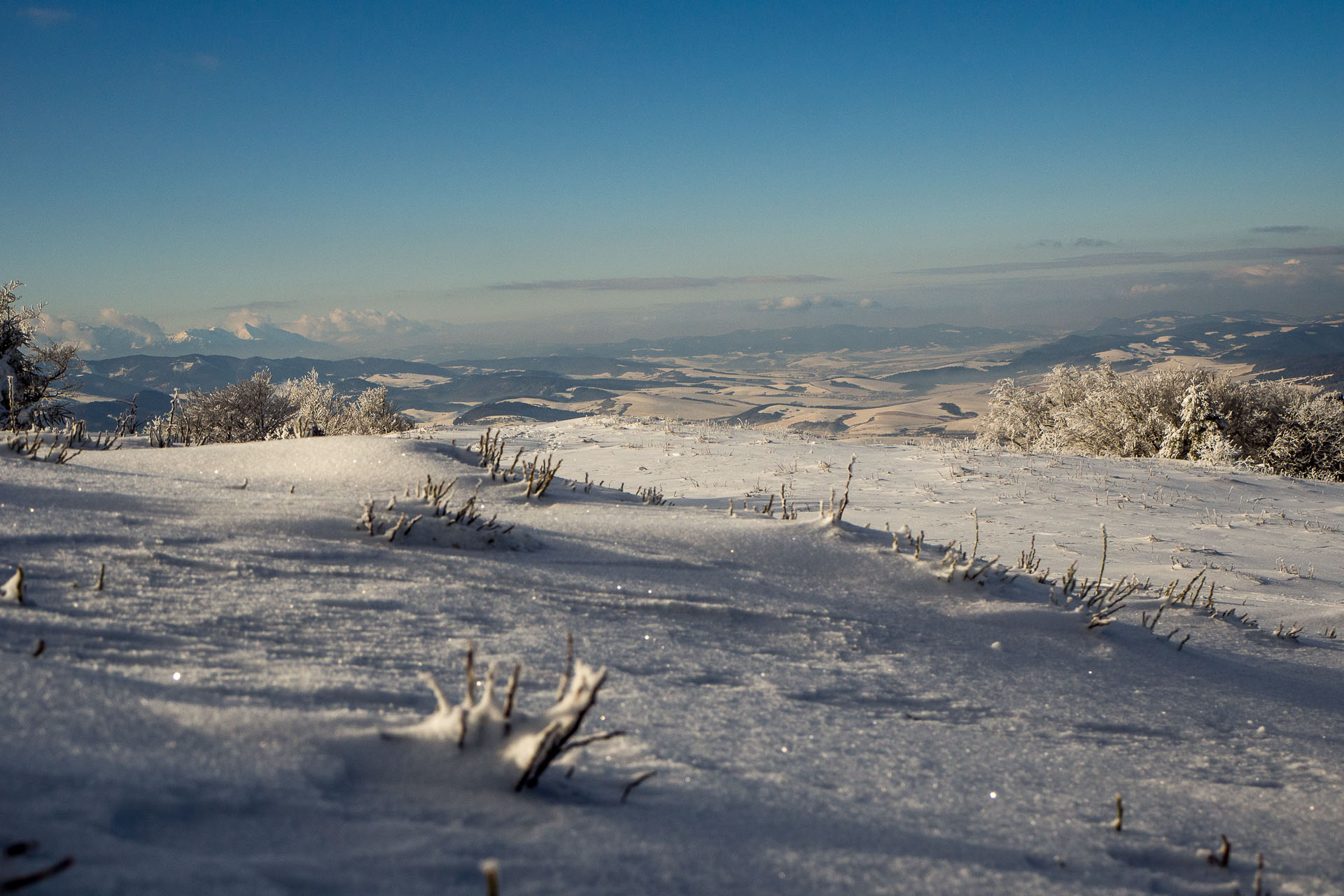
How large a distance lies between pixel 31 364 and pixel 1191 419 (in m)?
24.1

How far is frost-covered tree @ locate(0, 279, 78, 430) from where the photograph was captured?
13.0 m

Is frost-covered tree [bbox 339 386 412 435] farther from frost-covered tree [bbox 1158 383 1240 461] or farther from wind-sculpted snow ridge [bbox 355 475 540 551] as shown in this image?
frost-covered tree [bbox 1158 383 1240 461]

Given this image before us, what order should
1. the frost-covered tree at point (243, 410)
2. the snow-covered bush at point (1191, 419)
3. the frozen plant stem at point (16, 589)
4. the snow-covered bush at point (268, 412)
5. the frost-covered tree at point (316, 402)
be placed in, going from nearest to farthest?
the frozen plant stem at point (16, 589), the snow-covered bush at point (1191, 419), the frost-covered tree at point (243, 410), the snow-covered bush at point (268, 412), the frost-covered tree at point (316, 402)

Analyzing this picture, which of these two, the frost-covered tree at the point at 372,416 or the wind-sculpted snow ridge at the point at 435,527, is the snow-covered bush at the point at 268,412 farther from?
the wind-sculpted snow ridge at the point at 435,527

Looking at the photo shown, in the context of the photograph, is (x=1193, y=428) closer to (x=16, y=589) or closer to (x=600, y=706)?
(x=600, y=706)

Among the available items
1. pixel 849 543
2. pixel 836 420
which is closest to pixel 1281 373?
pixel 836 420

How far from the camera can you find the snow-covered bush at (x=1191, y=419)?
1722cm

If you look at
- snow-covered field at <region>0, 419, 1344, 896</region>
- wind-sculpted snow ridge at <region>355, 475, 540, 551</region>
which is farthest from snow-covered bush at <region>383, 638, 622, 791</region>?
wind-sculpted snow ridge at <region>355, 475, 540, 551</region>

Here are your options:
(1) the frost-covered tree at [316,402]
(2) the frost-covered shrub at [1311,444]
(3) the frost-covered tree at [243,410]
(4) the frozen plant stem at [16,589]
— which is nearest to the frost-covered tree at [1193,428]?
(2) the frost-covered shrub at [1311,444]

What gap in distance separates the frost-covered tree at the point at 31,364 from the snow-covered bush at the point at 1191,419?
21086mm

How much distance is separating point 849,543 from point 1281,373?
168m

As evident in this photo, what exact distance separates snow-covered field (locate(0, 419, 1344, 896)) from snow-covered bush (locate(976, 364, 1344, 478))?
49.5 ft

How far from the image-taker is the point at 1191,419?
1694cm

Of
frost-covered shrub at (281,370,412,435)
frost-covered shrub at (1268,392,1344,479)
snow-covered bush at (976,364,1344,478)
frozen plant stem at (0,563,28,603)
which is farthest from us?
frost-covered shrub at (281,370,412,435)
